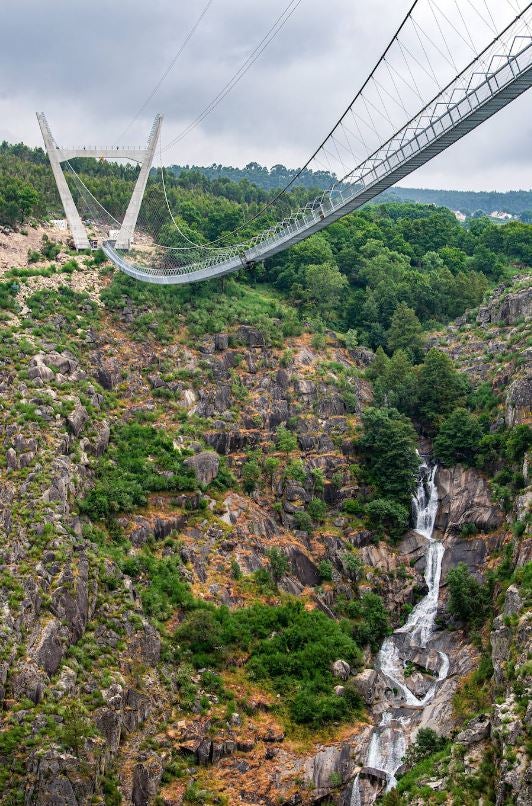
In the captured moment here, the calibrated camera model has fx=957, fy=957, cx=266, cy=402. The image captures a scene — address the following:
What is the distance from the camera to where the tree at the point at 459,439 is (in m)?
45.4

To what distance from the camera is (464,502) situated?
144ft

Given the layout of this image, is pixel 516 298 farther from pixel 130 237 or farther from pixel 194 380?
pixel 130 237

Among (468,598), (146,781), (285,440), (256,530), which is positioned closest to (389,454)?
(285,440)

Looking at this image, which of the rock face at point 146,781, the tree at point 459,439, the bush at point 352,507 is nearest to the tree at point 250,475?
the bush at point 352,507

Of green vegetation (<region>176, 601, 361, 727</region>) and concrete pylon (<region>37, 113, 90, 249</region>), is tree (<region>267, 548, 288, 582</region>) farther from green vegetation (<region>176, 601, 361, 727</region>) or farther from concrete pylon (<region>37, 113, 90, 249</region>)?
concrete pylon (<region>37, 113, 90, 249</region>)

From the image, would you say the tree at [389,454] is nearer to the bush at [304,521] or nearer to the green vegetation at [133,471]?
the bush at [304,521]

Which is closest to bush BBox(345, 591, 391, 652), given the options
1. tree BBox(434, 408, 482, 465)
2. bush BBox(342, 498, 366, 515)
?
bush BBox(342, 498, 366, 515)

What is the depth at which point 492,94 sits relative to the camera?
31.8 m

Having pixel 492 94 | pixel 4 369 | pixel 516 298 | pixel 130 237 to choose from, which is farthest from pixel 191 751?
pixel 130 237

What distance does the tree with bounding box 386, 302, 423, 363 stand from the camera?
55219 mm

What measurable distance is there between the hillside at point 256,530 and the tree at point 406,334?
0.17 m

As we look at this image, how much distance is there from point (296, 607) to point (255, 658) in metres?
3.31

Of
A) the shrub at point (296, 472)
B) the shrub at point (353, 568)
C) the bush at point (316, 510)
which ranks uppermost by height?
the shrub at point (296, 472)

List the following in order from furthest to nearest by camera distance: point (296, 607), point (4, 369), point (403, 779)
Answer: point (4, 369), point (296, 607), point (403, 779)
